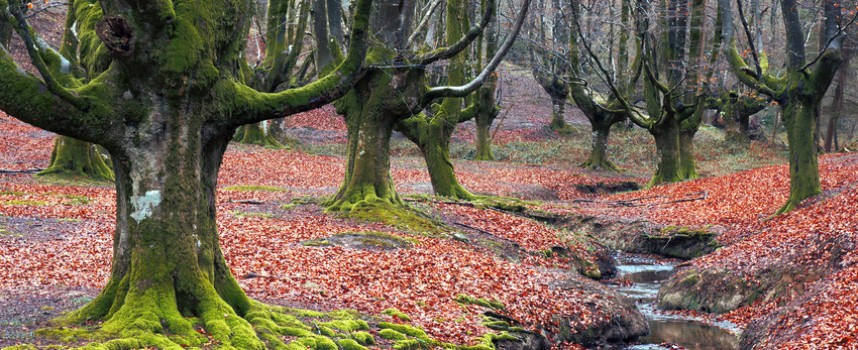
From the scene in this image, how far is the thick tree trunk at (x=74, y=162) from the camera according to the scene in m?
21.7

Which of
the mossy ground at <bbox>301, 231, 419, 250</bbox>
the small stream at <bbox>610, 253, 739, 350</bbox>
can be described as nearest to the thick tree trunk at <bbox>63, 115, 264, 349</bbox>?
the mossy ground at <bbox>301, 231, 419, 250</bbox>

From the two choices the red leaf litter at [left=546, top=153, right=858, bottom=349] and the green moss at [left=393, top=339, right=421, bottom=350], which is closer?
the green moss at [left=393, top=339, right=421, bottom=350]

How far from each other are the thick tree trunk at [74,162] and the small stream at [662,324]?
596 inches

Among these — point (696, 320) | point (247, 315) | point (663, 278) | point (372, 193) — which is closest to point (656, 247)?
point (663, 278)

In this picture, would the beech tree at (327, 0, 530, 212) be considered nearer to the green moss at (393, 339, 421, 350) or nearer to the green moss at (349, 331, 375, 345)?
the green moss at (393, 339, 421, 350)

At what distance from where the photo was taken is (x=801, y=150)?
677 inches

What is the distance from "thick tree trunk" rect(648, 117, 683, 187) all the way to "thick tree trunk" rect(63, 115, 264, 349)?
24.3 metres

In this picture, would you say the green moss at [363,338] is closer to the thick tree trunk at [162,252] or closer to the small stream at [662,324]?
the thick tree trunk at [162,252]

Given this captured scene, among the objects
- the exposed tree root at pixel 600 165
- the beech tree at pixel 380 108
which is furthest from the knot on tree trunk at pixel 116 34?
the exposed tree root at pixel 600 165

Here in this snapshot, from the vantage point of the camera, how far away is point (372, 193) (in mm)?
16422

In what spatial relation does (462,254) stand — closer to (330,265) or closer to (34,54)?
(330,265)

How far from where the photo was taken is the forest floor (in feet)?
33.1

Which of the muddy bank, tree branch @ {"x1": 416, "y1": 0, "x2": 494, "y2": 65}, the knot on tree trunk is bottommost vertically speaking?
the muddy bank

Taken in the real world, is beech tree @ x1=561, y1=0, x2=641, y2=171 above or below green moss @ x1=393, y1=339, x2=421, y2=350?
above
